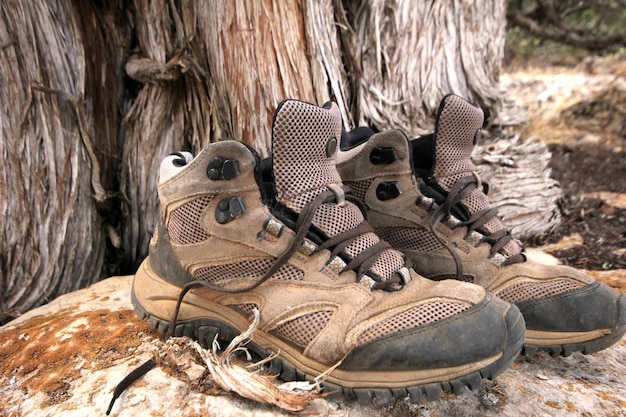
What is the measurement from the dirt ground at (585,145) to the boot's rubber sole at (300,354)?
1.01 m

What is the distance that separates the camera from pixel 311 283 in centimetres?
119

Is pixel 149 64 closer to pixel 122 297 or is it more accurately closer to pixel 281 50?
pixel 281 50

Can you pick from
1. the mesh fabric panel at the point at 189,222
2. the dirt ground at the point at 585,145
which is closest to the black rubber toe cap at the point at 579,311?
the dirt ground at the point at 585,145

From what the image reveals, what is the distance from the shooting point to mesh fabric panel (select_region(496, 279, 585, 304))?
130cm

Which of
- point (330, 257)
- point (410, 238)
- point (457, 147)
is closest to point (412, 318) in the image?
point (330, 257)

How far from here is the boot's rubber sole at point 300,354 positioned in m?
1.05

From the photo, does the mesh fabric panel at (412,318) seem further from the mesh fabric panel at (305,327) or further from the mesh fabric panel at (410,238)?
the mesh fabric panel at (410,238)

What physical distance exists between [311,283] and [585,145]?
4.56 m

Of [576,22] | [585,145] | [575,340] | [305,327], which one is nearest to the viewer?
[305,327]

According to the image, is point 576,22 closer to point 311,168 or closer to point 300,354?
point 311,168

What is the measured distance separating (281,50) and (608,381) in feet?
4.96

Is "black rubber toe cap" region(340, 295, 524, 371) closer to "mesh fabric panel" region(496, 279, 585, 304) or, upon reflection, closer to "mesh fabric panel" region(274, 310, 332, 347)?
"mesh fabric panel" region(274, 310, 332, 347)

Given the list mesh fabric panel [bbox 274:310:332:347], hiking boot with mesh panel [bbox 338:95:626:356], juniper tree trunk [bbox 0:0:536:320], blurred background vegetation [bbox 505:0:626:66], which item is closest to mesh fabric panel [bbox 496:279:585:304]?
hiking boot with mesh panel [bbox 338:95:626:356]

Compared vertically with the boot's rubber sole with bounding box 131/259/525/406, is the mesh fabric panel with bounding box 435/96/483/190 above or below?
above
